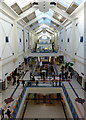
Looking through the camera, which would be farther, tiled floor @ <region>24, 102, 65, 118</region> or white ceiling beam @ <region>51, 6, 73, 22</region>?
white ceiling beam @ <region>51, 6, 73, 22</region>

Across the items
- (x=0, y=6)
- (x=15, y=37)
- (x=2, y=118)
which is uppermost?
(x=0, y=6)

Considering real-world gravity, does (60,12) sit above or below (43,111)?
above

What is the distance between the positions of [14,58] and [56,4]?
27.9 ft

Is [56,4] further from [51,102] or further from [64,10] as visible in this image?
[51,102]

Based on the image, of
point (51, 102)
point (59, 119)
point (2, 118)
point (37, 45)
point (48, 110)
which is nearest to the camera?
point (2, 118)

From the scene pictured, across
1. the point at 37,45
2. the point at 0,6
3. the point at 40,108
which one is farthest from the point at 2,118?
the point at 37,45

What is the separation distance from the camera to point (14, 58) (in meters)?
15.4

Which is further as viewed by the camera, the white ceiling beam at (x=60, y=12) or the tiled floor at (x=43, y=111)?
the white ceiling beam at (x=60, y=12)

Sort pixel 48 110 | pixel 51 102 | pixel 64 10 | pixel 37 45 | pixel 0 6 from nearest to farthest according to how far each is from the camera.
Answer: pixel 0 6 → pixel 48 110 → pixel 51 102 → pixel 64 10 → pixel 37 45

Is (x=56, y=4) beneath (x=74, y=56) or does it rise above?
above

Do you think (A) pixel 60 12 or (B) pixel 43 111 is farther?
(A) pixel 60 12

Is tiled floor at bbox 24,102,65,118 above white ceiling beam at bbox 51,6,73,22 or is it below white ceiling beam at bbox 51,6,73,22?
below

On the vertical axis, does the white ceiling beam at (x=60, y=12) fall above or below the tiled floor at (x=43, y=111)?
above

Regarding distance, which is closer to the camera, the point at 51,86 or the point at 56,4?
the point at 51,86
